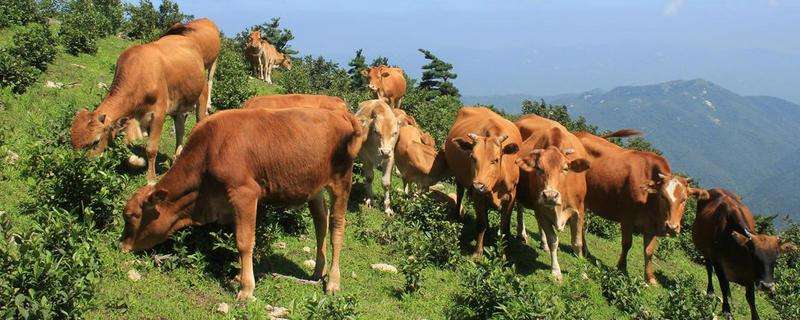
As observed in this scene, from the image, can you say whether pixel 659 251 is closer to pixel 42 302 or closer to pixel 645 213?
pixel 645 213

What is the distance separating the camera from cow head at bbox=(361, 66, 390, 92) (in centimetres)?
2875

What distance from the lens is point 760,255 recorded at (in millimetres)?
13039

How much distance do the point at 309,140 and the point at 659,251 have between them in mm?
12925

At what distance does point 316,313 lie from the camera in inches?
256

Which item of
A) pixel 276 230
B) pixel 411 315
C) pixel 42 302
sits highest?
pixel 42 302

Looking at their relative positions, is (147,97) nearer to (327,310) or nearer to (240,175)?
(240,175)

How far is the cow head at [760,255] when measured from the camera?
13.0 m

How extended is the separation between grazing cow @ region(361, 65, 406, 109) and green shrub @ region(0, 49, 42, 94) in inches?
605

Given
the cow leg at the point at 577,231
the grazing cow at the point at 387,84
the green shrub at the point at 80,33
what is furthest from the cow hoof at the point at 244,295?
the grazing cow at the point at 387,84

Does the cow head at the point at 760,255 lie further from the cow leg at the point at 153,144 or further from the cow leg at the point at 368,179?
the cow leg at the point at 153,144

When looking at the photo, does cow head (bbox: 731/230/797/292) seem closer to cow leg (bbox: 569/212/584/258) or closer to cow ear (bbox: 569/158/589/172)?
cow leg (bbox: 569/212/584/258)

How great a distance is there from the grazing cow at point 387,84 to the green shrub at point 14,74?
15.4 meters

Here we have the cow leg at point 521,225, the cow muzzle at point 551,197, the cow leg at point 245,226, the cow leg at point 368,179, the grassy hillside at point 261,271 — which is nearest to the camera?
the grassy hillside at point 261,271

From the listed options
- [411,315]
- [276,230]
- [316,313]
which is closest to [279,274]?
[276,230]
